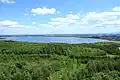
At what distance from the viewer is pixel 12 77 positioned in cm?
3638

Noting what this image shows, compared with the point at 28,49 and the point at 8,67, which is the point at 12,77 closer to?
the point at 8,67

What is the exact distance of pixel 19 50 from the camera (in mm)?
89000

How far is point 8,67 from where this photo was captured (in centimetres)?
4331

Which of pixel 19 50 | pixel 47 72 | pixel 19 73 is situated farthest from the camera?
pixel 19 50

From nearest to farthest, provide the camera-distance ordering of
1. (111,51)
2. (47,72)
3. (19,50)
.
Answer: (47,72), (19,50), (111,51)

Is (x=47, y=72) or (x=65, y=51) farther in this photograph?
(x=65, y=51)

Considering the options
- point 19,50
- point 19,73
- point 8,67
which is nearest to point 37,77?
point 19,73

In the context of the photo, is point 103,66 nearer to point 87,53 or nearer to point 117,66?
point 117,66

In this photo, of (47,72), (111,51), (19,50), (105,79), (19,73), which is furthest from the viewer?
(111,51)

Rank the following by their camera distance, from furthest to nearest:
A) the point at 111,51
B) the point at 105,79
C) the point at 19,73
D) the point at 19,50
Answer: the point at 111,51 < the point at 19,50 < the point at 19,73 < the point at 105,79

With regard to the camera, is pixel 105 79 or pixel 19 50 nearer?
pixel 105 79

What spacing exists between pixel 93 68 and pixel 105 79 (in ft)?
47.5

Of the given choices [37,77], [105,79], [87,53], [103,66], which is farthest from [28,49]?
[105,79]

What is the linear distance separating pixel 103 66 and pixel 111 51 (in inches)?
1862
